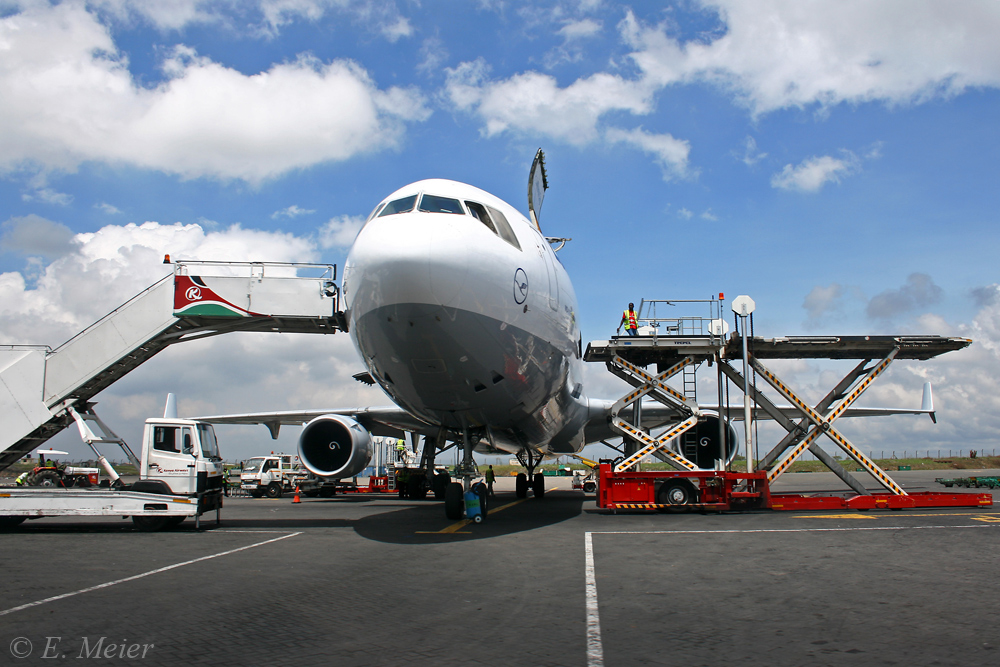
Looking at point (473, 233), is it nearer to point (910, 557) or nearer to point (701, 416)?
point (910, 557)

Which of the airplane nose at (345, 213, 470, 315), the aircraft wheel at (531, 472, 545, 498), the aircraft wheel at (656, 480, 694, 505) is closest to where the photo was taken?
the airplane nose at (345, 213, 470, 315)

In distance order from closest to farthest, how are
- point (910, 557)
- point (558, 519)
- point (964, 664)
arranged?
point (964, 664), point (910, 557), point (558, 519)

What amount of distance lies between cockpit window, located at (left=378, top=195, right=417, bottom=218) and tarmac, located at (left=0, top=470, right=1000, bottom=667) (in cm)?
417

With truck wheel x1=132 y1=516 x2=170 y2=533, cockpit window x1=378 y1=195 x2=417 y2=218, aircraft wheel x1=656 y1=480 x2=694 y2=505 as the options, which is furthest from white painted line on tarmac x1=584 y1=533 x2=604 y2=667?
truck wheel x1=132 y1=516 x2=170 y2=533

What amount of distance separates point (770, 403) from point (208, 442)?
1231 cm

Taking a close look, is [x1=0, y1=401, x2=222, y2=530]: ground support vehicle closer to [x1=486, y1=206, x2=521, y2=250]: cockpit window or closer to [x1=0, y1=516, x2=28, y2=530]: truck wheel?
[x1=0, y1=516, x2=28, y2=530]: truck wheel

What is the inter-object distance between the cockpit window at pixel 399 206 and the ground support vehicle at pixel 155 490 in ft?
20.6

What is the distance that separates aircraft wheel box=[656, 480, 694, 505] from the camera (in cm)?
1319

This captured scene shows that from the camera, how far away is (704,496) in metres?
13.2

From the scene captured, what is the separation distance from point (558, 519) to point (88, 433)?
10.2 m

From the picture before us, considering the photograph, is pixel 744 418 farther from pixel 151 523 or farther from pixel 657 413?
pixel 151 523

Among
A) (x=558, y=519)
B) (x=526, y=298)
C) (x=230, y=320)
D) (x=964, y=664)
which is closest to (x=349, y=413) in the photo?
(x=230, y=320)

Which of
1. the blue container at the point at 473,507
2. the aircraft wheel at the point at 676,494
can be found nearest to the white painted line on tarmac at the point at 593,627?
the blue container at the point at 473,507

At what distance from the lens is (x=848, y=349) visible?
50.2 feet
